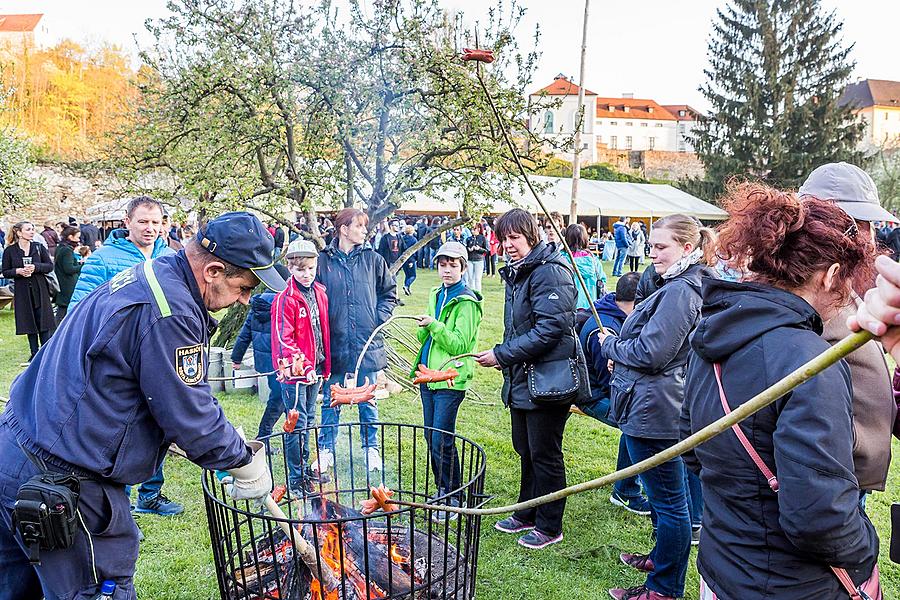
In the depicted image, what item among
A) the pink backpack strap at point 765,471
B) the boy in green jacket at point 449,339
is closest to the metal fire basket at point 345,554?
the boy in green jacket at point 449,339

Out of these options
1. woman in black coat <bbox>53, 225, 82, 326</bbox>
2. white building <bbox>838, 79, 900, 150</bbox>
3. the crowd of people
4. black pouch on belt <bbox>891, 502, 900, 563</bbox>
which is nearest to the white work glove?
the crowd of people

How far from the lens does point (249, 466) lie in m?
2.28

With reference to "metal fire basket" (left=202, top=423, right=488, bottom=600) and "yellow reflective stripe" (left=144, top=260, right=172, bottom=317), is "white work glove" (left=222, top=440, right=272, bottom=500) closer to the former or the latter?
"metal fire basket" (left=202, top=423, right=488, bottom=600)

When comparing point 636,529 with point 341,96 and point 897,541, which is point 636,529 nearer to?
point 897,541

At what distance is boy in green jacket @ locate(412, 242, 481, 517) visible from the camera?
398 centimetres

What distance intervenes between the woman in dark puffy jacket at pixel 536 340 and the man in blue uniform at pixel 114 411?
1.81 metres

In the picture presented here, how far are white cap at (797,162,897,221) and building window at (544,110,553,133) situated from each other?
457 cm

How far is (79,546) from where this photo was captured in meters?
2.00

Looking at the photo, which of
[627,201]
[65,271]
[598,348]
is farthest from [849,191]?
[627,201]

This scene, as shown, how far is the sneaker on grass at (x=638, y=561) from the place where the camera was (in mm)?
3482

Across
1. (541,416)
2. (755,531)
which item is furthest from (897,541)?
(541,416)

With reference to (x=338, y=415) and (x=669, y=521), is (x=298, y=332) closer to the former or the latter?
(x=338, y=415)

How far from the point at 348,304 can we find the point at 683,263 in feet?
8.93

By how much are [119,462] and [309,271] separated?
2713mm
